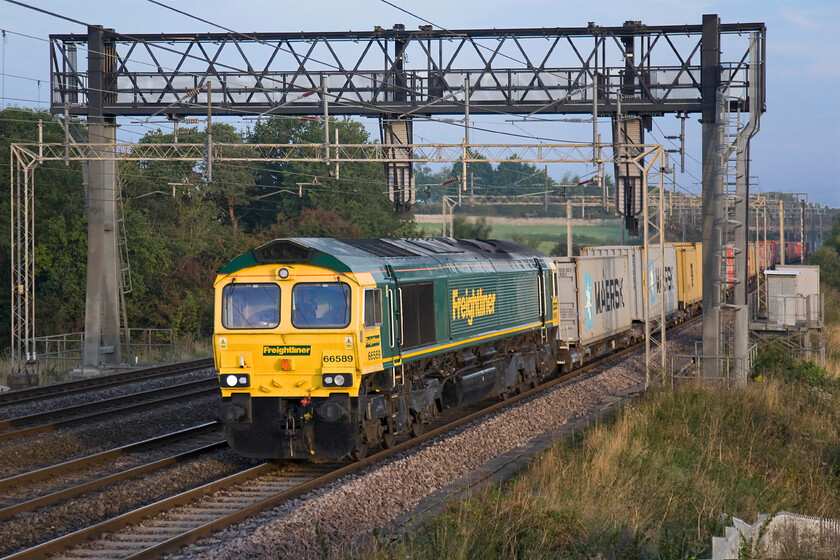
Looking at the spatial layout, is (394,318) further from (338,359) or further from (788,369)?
(788,369)

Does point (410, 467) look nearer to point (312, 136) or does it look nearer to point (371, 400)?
point (371, 400)

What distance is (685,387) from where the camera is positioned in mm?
18750

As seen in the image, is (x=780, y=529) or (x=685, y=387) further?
(x=685, y=387)

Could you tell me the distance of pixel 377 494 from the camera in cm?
1147

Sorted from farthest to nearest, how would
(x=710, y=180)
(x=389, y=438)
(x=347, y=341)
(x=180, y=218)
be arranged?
(x=180, y=218) → (x=710, y=180) → (x=389, y=438) → (x=347, y=341)

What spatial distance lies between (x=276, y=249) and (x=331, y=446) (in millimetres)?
2817

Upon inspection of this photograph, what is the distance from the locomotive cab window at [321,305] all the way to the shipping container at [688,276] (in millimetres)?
26994

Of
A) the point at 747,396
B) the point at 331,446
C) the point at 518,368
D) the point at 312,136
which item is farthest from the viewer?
the point at 312,136

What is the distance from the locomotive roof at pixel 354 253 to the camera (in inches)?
502

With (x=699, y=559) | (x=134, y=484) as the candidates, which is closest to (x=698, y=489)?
(x=699, y=559)

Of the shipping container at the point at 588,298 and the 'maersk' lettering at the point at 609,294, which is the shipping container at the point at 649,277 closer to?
the 'maersk' lettering at the point at 609,294

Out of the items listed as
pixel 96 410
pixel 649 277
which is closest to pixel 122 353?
pixel 96 410

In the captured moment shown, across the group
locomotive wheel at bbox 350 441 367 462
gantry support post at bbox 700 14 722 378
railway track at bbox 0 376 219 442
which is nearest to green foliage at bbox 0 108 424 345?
railway track at bbox 0 376 219 442

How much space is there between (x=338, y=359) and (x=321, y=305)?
2.62 feet
